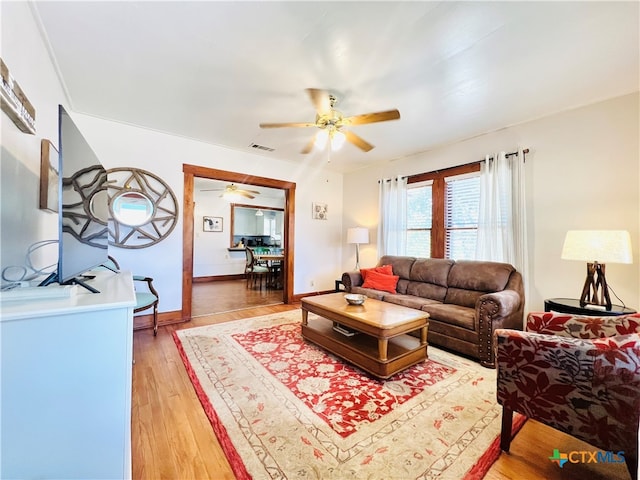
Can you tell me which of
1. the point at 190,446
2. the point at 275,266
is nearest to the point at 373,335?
the point at 190,446

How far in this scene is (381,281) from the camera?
385cm

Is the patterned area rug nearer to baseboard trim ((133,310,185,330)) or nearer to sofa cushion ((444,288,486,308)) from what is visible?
sofa cushion ((444,288,486,308))

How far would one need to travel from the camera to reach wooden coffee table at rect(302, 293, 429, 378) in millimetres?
2121

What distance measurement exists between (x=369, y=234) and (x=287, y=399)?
12.1 ft

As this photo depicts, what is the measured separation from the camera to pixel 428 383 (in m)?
2.12

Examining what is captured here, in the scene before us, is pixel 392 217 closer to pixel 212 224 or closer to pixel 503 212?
pixel 503 212

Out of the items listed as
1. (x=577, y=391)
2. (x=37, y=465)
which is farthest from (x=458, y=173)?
(x=37, y=465)

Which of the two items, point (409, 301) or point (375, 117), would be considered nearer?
Answer: point (375, 117)

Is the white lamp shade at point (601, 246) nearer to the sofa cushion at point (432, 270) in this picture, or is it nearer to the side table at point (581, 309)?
the side table at point (581, 309)

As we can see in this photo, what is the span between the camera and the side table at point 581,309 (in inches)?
87.2

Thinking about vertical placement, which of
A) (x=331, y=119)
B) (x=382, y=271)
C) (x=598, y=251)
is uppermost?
(x=331, y=119)

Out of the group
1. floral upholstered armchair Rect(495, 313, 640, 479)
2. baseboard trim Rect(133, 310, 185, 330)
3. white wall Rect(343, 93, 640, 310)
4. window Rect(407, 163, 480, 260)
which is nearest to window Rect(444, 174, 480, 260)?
window Rect(407, 163, 480, 260)

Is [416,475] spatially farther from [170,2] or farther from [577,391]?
[170,2]

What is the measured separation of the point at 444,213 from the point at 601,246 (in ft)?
6.28
